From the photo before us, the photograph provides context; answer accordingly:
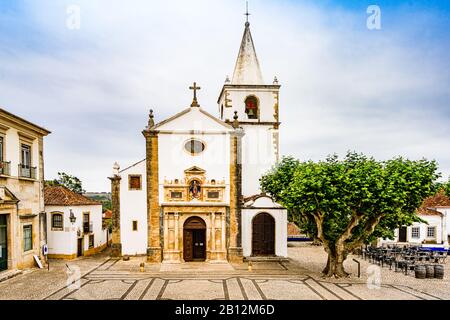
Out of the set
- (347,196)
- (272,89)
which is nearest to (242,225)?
(347,196)

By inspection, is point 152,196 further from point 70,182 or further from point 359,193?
point 70,182

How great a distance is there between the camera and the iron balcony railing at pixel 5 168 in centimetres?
2214

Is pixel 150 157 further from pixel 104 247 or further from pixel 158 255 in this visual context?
pixel 104 247

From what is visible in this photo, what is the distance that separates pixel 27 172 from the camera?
25.4 metres

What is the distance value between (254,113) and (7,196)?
839 inches

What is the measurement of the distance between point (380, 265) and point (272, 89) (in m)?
17.3

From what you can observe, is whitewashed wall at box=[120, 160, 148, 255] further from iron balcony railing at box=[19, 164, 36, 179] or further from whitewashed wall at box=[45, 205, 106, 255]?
iron balcony railing at box=[19, 164, 36, 179]

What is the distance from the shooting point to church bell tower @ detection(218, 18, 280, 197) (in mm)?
36281

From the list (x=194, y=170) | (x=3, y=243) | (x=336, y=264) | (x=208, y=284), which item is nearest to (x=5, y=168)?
(x=3, y=243)

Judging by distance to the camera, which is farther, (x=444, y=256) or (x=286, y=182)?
(x=286, y=182)

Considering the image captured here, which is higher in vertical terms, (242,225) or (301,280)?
(242,225)

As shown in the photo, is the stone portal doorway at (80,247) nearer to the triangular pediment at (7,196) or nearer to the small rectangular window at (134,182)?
the small rectangular window at (134,182)

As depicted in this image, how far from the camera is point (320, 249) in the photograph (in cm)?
3816

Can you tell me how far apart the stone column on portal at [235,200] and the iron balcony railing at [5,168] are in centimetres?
1442
